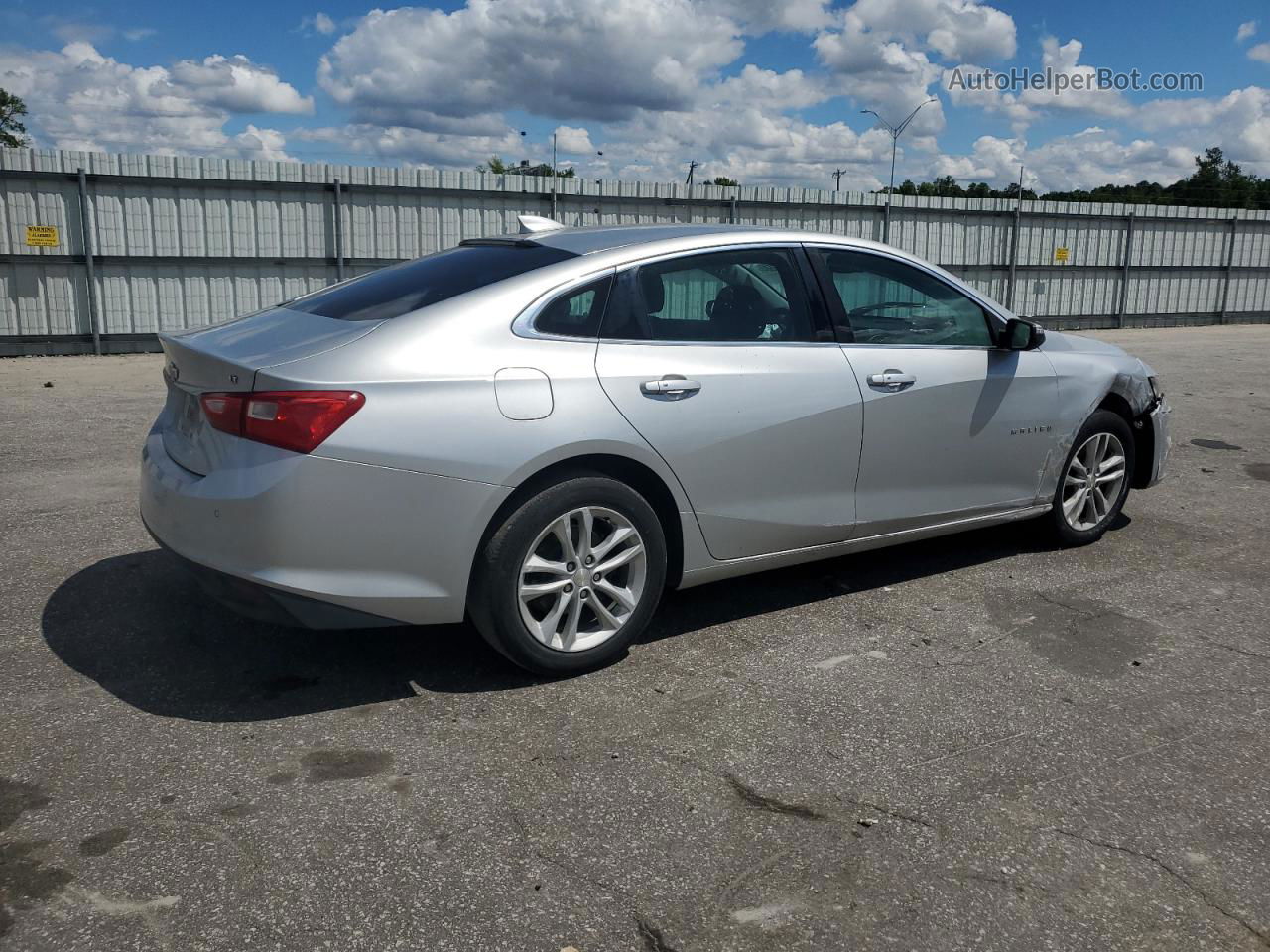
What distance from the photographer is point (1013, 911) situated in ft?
8.52

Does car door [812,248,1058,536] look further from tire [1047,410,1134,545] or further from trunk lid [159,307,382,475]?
trunk lid [159,307,382,475]

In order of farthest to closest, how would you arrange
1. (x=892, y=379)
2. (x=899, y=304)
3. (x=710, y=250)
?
(x=899, y=304) → (x=892, y=379) → (x=710, y=250)

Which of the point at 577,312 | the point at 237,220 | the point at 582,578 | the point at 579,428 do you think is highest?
the point at 237,220

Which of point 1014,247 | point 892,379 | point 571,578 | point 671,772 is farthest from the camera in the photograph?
point 1014,247

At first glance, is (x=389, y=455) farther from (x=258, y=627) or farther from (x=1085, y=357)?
(x=1085, y=357)

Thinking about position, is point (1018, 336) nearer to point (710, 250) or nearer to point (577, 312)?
point (710, 250)

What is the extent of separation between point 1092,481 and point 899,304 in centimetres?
162

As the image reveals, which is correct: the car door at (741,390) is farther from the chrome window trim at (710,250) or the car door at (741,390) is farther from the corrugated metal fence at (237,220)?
the corrugated metal fence at (237,220)

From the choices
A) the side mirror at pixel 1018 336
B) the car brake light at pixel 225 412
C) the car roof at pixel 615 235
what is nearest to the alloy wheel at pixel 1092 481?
the side mirror at pixel 1018 336

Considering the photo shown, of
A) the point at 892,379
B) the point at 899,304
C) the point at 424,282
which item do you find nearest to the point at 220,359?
the point at 424,282

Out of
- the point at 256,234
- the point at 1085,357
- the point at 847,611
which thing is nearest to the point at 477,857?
the point at 847,611

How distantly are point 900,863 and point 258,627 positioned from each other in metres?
2.67

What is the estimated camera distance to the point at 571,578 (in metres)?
3.81

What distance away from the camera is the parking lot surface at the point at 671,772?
255 cm
